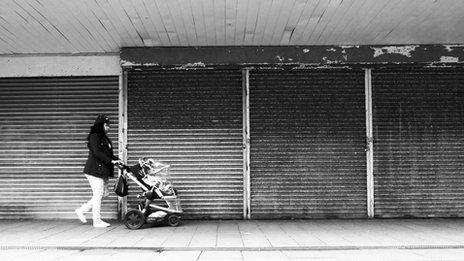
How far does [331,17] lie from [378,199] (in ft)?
12.6

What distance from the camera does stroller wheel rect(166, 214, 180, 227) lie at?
8836mm

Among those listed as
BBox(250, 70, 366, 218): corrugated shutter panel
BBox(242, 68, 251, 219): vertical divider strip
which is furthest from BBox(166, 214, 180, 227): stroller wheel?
BBox(250, 70, 366, 218): corrugated shutter panel

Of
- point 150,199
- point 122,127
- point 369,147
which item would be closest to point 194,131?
point 122,127

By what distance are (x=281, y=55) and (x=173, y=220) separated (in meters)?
3.63

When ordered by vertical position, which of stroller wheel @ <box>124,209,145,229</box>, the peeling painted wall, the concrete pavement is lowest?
the concrete pavement

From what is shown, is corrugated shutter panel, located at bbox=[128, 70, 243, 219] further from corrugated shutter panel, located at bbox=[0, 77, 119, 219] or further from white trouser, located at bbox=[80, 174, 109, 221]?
white trouser, located at bbox=[80, 174, 109, 221]

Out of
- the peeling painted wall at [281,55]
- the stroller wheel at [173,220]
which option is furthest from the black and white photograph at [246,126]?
the stroller wheel at [173,220]

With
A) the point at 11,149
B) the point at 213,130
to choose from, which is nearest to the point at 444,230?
the point at 213,130

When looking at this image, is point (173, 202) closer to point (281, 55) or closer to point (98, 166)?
point (98, 166)

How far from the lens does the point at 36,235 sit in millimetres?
7746

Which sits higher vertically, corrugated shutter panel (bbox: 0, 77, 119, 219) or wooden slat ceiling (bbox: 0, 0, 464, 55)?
wooden slat ceiling (bbox: 0, 0, 464, 55)

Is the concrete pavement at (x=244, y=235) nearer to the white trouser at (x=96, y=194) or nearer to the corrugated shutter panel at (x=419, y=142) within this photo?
the white trouser at (x=96, y=194)

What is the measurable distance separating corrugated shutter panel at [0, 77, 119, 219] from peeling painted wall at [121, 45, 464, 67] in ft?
3.21

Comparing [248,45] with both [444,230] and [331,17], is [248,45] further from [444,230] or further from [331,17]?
[444,230]
